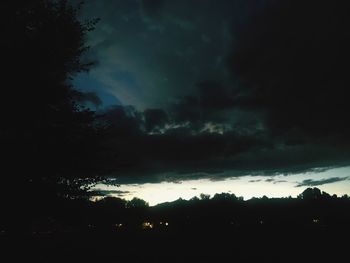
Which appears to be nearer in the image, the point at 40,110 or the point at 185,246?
the point at 40,110

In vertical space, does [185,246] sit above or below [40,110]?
below

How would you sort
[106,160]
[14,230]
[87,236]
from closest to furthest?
[14,230]
[106,160]
[87,236]

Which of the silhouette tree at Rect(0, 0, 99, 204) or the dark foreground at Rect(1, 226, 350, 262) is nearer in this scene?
the silhouette tree at Rect(0, 0, 99, 204)

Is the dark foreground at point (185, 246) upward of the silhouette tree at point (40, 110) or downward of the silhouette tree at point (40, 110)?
downward

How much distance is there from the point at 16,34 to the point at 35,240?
6.11 meters

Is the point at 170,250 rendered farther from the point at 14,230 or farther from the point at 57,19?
the point at 57,19

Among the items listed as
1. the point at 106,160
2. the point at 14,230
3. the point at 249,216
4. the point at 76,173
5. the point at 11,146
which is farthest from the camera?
the point at 249,216

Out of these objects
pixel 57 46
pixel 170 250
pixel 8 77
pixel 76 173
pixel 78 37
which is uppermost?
pixel 78 37

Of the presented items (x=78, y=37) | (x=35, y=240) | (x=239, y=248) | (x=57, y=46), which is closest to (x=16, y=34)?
(x=57, y=46)

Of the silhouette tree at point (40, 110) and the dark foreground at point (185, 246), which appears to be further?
the dark foreground at point (185, 246)

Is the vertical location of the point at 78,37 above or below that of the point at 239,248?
above

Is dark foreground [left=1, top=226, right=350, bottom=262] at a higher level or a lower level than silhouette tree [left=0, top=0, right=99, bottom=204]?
lower

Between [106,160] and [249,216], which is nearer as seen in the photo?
[106,160]

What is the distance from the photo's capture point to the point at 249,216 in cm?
8619
